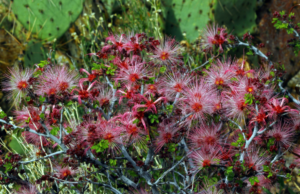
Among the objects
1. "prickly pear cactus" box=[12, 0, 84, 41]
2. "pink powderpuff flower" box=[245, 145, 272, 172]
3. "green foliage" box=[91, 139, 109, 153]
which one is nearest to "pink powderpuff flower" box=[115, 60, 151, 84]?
"green foliage" box=[91, 139, 109, 153]

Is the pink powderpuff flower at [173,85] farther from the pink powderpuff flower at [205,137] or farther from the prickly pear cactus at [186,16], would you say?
the prickly pear cactus at [186,16]

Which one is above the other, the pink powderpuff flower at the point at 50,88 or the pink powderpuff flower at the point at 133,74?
the pink powderpuff flower at the point at 133,74

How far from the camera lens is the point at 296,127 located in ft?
6.32

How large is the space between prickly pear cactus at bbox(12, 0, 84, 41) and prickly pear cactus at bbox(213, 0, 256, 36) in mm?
1521

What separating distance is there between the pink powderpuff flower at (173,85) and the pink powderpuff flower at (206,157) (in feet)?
1.16

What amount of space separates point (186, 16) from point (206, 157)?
216 cm

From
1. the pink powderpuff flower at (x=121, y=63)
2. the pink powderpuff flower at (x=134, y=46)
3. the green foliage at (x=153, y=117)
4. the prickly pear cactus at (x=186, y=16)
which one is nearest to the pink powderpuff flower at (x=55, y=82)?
the pink powderpuff flower at (x=121, y=63)

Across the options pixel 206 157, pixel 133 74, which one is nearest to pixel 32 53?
pixel 133 74

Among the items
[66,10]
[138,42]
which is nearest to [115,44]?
[138,42]

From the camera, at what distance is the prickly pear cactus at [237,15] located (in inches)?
133

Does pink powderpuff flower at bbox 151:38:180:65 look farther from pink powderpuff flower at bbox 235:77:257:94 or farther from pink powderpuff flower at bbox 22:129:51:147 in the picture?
pink powderpuff flower at bbox 22:129:51:147

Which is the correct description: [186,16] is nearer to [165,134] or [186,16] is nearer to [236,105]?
[236,105]

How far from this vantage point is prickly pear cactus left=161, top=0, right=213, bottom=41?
3.37m

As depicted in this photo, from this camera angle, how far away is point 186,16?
3.48m
